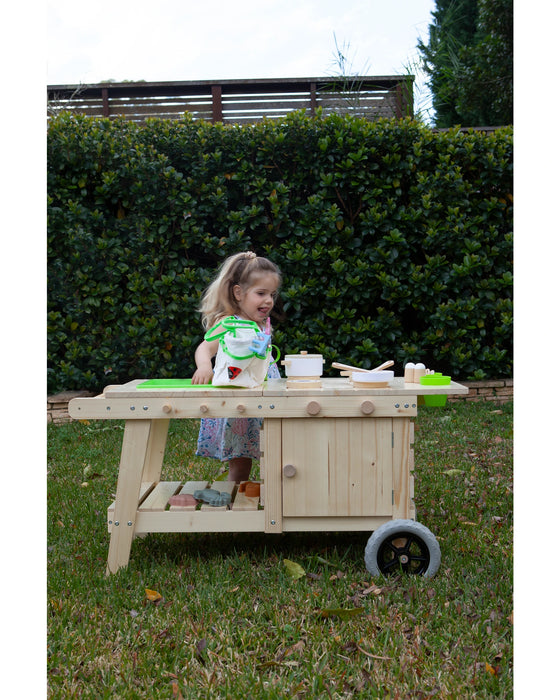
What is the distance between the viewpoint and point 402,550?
251 centimetres

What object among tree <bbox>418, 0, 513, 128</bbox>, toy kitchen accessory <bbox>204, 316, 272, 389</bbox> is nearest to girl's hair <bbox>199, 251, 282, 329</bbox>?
toy kitchen accessory <bbox>204, 316, 272, 389</bbox>

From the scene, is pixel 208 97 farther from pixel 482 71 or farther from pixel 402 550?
pixel 402 550

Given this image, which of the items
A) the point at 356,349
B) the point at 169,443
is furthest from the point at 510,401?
the point at 169,443

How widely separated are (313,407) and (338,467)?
0.91 ft

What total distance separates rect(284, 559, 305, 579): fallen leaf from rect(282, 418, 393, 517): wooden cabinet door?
227 mm

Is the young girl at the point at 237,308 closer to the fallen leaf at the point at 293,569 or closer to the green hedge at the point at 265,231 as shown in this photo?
the fallen leaf at the point at 293,569

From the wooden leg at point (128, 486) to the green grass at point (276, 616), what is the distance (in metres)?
0.11

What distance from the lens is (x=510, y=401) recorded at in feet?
20.2

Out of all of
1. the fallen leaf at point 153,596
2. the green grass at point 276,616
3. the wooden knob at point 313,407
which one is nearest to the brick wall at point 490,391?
the green grass at point 276,616

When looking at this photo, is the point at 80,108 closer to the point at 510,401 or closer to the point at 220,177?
the point at 220,177

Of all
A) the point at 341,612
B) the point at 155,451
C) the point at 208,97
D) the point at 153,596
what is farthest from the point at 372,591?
the point at 208,97

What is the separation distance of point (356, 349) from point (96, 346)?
8.11 feet

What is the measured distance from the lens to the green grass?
181 cm

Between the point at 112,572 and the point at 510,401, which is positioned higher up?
the point at 510,401
